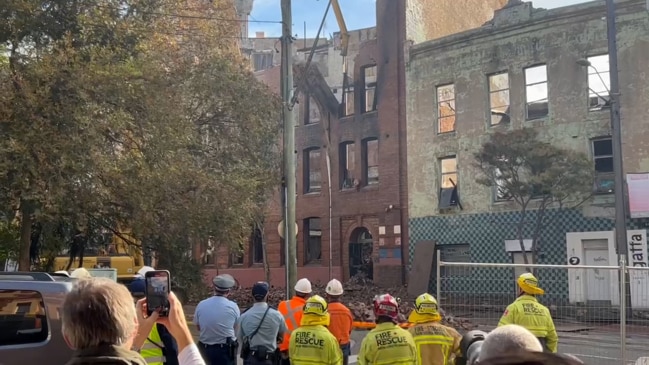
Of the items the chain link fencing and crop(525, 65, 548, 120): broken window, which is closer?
the chain link fencing

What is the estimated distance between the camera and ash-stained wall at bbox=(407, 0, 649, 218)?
946 inches

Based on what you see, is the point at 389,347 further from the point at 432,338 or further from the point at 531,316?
the point at 531,316

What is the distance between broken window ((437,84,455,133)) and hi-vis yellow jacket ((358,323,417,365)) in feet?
77.3

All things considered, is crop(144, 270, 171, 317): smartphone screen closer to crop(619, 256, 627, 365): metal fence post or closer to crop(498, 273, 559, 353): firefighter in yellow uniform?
crop(498, 273, 559, 353): firefighter in yellow uniform

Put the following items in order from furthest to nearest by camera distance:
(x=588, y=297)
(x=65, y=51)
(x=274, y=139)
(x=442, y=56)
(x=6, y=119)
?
(x=442, y=56), (x=274, y=139), (x=65, y=51), (x=6, y=119), (x=588, y=297)

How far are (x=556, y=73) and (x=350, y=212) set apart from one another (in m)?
10.9

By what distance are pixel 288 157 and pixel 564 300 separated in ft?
22.0

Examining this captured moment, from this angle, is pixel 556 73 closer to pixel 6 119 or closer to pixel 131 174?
pixel 131 174

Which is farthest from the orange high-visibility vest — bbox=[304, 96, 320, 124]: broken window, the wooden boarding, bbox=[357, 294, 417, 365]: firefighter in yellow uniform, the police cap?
bbox=[304, 96, 320, 124]: broken window

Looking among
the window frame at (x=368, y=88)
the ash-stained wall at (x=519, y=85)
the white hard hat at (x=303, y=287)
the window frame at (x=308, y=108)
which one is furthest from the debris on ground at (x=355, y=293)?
the white hard hat at (x=303, y=287)

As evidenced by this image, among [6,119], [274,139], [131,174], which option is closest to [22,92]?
[6,119]

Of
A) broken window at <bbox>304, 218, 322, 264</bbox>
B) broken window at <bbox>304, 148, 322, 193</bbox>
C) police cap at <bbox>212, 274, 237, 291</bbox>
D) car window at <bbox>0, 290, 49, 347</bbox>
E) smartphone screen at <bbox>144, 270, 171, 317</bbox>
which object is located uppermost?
broken window at <bbox>304, 148, 322, 193</bbox>

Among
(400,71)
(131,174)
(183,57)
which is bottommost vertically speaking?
(131,174)

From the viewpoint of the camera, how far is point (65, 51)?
13.0m
